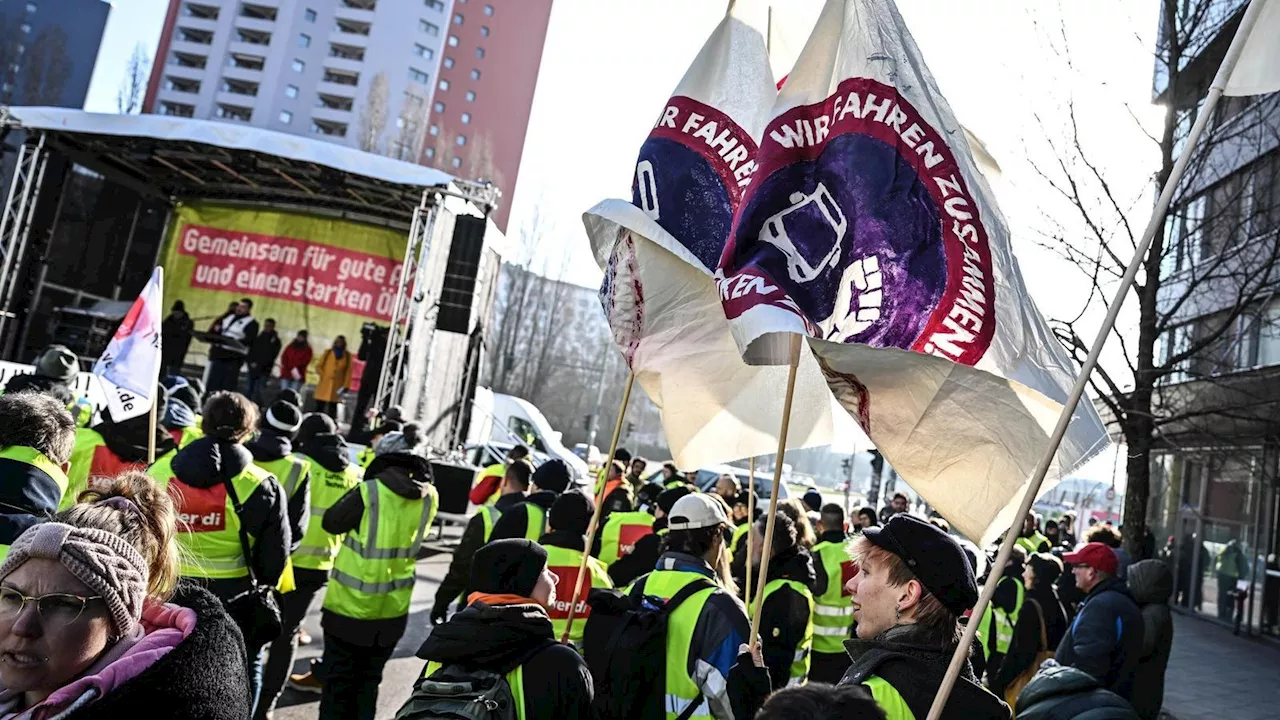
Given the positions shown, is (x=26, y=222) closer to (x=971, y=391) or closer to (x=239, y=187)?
(x=239, y=187)

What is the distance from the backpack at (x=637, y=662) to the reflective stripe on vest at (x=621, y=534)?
3.15 m

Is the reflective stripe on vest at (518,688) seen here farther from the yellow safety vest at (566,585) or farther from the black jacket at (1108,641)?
the black jacket at (1108,641)

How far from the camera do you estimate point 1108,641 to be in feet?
16.6

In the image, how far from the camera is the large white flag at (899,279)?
2488mm

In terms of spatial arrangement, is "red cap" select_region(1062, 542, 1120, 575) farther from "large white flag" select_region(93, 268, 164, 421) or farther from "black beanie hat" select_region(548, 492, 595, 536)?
"large white flag" select_region(93, 268, 164, 421)

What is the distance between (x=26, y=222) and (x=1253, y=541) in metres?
23.5

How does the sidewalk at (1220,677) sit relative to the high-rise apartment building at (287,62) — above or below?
below

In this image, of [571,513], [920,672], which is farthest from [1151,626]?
[920,672]

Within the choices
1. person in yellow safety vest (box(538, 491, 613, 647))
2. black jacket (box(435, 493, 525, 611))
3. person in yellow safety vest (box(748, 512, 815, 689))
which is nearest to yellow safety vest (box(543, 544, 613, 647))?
person in yellow safety vest (box(538, 491, 613, 647))

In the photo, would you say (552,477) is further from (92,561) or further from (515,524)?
(92,561)

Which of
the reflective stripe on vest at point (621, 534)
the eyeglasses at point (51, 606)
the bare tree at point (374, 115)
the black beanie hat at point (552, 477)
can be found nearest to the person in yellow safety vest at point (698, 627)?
the eyeglasses at point (51, 606)

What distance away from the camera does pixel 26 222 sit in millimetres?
15719

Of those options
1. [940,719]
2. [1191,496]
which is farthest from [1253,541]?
[940,719]

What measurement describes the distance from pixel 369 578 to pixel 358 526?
0.97 feet
